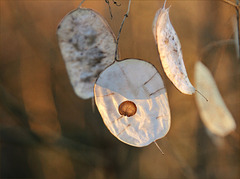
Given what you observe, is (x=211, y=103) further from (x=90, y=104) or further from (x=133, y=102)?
(x=90, y=104)

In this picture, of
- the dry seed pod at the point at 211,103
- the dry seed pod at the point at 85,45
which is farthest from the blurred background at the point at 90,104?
the dry seed pod at the point at 85,45

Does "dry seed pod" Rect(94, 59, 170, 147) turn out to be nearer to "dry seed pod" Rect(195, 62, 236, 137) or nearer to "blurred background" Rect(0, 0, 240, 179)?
"dry seed pod" Rect(195, 62, 236, 137)

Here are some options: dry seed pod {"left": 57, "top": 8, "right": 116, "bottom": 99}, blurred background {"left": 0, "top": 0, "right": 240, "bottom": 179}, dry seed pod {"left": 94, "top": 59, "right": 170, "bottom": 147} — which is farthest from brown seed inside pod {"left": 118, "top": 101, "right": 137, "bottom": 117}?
blurred background {"left": 0, "top": 0, "right": 240, "bottom": 179}

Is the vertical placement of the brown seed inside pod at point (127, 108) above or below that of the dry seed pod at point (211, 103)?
above

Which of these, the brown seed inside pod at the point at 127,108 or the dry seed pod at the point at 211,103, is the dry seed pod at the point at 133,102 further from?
the dry seed pod at the point at 211,103

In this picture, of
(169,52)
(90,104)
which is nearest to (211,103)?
(169,52)

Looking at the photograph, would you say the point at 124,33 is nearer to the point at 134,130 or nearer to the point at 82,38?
the point at 82,38
